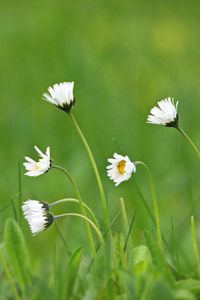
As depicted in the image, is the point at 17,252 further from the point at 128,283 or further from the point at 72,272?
the point at 128,283

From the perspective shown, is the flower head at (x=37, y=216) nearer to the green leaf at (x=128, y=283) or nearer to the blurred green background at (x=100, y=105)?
the green leaf at (x=128, y=283)

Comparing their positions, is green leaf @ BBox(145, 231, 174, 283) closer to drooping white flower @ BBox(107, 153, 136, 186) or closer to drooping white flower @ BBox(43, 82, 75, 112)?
drooping white flower @ BBox(107, 153, 136, 186)

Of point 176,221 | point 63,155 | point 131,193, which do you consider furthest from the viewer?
point 63,155

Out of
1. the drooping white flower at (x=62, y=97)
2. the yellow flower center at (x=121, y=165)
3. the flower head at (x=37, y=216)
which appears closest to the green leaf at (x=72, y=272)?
the flower head at (x=37, y=216)

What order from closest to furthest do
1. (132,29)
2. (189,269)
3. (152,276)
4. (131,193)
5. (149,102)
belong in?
(152,276)
(189,269)
(131,193)
(149,102)
(132,29)

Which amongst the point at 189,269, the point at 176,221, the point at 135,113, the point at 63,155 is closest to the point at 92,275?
the point at 189,269

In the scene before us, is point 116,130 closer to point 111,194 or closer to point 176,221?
point 111,194
